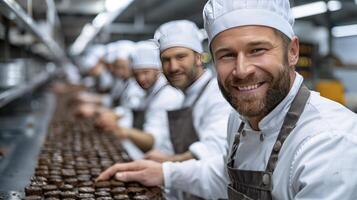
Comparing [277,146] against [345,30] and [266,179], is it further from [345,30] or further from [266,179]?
[345,30]

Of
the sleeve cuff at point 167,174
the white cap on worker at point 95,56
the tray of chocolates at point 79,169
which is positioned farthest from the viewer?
the white cap on worker at point 95,56

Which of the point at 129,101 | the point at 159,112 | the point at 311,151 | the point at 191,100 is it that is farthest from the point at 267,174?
the point at 129,101

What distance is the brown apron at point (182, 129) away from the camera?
8.37ft

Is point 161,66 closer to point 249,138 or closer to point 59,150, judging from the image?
point 249,138

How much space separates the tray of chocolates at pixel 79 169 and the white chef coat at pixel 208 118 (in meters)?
0.41

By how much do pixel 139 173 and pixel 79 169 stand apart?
388mm

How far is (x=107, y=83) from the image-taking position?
821 cm

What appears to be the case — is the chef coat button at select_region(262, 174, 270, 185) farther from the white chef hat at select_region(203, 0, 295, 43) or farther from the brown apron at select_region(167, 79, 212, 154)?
the brown apron at select_region(167, 79, 212, 154)

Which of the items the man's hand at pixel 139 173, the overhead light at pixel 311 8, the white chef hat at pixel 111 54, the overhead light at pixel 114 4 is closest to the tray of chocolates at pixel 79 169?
the man's hand at pixel 139 173

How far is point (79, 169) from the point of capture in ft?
7.10

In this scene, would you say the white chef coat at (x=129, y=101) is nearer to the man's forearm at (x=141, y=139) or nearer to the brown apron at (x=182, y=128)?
the man's forearm at (x=141, y=139)

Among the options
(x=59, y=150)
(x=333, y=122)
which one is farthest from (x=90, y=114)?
(x=333, y=122)

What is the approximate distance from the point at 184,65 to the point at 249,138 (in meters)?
0.36

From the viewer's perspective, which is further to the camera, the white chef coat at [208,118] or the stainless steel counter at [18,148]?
the white chef coat at [208,118]
